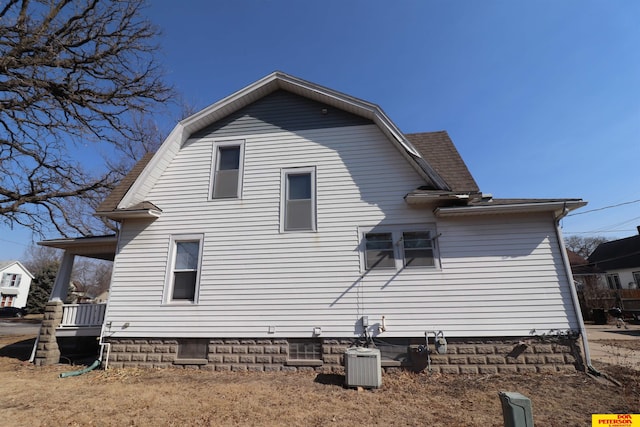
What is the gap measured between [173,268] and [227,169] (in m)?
3.04

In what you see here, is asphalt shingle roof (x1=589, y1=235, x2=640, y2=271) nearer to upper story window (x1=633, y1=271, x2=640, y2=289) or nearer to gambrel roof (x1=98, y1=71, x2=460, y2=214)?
upper story window (x1=633, y1=271, x2=640, y2=289)

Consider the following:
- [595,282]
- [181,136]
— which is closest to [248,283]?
[181,136]

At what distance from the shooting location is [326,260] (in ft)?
24.0

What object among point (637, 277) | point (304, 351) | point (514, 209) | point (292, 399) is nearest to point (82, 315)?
point (304, 351)

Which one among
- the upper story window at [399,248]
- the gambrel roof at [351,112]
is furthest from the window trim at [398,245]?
the gambrel roof at [351,112]

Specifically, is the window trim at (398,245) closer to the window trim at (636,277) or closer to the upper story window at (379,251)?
the upper story window at (379,251)

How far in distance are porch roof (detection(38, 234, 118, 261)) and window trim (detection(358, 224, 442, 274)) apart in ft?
23.3

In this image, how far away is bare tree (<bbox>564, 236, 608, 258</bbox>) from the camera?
2238 inches

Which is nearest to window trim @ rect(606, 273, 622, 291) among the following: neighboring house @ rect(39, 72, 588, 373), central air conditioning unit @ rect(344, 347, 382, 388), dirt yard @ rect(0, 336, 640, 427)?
dirt yard @ rect(0, 336, 640, 427)

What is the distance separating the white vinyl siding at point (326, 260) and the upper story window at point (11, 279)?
52024 millimetres

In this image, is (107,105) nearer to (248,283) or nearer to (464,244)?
(248,283)

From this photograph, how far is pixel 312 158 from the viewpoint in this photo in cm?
817

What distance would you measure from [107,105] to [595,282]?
32047 mm

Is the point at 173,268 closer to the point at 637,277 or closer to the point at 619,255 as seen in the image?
the point at 637,277
